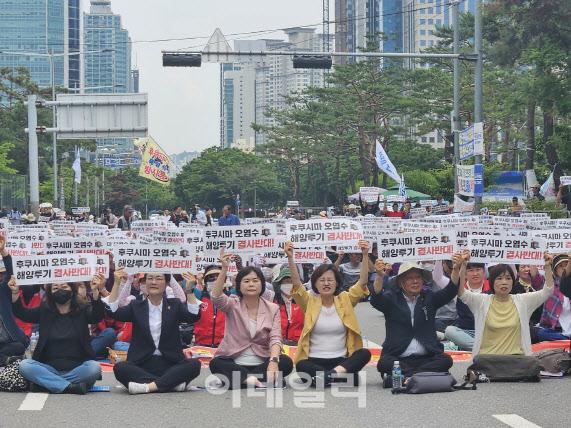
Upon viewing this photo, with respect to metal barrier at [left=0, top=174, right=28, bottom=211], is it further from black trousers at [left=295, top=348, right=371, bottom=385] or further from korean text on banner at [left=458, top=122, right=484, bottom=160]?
black trousers at [left=295, top=348, right=371, bottom=385]

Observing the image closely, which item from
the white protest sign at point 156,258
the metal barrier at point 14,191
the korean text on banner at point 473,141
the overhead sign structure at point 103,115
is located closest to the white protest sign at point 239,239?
the white protest sign at point 156,258

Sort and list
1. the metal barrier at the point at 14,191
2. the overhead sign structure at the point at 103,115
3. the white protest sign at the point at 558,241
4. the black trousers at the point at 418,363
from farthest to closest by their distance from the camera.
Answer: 1. the metal barrier at the point at 14,191
2. the overhead sign structure at the point at 103,115
3. the white protest sign at the point at 558,241
4. the black trousers at the point at 418,363

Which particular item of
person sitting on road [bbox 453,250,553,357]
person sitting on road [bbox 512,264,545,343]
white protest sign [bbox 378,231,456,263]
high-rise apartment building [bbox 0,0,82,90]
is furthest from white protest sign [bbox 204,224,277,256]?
high-rise apartment building [bbox 0,0,82,90]

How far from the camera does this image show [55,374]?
9609mm

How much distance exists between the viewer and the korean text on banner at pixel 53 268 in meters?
9.93

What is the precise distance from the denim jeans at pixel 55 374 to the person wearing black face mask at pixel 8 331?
1.14 m

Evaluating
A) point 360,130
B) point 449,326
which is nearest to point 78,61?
point 360,130

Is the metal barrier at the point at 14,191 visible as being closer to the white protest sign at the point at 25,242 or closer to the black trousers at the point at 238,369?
the white protest sign at the point at 25,242

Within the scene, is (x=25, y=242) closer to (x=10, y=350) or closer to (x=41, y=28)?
(x=10, y=350)

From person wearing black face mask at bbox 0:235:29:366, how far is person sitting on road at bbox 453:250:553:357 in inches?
181

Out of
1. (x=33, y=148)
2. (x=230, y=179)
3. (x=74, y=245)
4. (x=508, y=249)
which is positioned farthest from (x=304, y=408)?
(x=230, y=179)

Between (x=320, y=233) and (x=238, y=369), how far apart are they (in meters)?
2.15

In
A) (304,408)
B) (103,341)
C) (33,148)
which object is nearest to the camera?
(304,408)

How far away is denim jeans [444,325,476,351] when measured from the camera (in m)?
12.9
